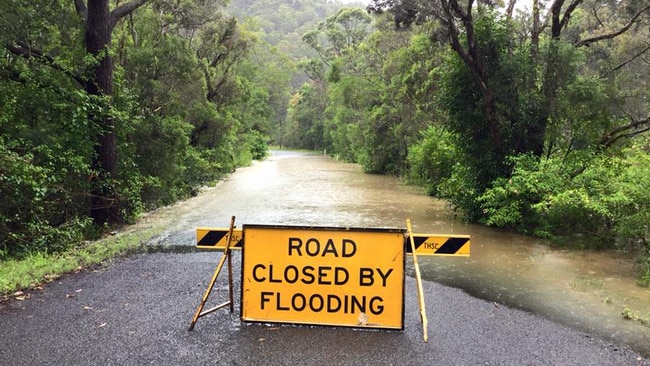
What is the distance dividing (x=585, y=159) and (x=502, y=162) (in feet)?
6.12

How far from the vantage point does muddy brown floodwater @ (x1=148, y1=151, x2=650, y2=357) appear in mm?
6137

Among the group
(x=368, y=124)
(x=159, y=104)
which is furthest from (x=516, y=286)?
(x=368, y=124)

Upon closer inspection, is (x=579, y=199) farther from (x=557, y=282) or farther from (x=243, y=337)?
(x=243, y=337)

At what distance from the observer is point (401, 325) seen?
5238 mm

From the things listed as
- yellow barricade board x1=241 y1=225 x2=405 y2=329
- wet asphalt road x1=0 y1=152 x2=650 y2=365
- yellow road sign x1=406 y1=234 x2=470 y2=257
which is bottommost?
wet asphalt road x1=0 y1=152 x2=650 y2=365

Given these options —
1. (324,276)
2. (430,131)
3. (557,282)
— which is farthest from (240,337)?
(430,131)

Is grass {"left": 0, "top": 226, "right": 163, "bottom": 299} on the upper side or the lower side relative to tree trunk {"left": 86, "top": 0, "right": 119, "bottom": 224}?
lower

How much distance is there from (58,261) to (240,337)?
4423 mm

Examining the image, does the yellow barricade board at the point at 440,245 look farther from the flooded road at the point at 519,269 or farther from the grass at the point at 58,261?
the grass at the point at 58,261

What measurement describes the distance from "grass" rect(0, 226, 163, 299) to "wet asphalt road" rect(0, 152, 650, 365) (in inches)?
14.1

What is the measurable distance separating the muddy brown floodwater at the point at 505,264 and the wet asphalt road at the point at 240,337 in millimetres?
613

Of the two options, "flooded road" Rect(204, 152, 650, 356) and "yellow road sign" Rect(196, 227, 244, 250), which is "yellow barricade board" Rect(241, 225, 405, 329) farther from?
"flooded road" Rect(204, 152, 650, 356)

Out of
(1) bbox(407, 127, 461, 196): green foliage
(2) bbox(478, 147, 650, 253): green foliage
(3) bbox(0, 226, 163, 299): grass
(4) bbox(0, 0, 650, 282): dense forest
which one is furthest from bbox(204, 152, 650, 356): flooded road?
(3) bbox(0, 226, 163, 299): grass

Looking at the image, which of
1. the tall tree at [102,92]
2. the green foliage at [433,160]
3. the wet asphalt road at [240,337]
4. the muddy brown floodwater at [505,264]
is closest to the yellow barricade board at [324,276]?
the wet asphalt road at [240,337]
